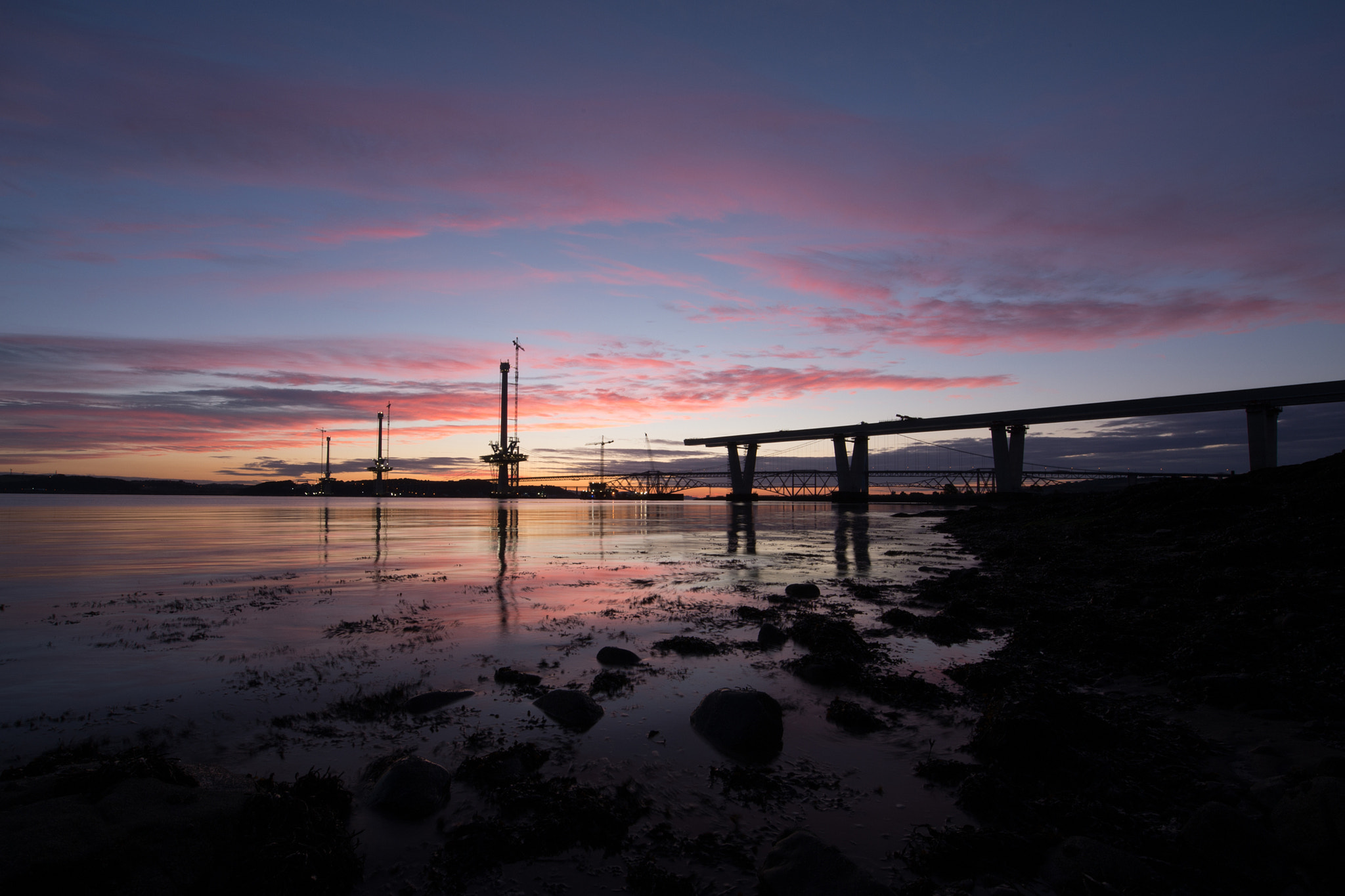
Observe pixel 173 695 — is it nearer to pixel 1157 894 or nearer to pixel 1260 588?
pixel 1157 894

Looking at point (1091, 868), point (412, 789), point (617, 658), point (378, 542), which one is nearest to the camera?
point (1091, 868)

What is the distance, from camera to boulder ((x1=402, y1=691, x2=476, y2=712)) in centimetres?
782

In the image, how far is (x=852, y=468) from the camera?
395 feet

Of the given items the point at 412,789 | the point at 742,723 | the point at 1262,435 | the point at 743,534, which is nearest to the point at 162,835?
the point at 412,789

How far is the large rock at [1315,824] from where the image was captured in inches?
160

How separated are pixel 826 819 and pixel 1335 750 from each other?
479 centimetres

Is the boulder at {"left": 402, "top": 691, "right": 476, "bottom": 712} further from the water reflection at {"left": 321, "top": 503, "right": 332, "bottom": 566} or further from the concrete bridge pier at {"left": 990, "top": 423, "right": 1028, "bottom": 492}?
the concrete bridge pier at {"left": 990, "top": 423, "right": 1028, "bottom": 492}

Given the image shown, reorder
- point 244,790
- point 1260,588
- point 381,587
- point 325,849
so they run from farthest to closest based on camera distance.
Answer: point 381,587, point 1260,588, point 244,790, point 325,849

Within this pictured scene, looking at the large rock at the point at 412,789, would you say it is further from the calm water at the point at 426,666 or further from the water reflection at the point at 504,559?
the water reflection at the point at 504,559

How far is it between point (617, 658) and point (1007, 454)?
96916 mm

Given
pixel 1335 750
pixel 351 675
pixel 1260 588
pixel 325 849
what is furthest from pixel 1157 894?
pixel 1260 588

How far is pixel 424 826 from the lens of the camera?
203 inches

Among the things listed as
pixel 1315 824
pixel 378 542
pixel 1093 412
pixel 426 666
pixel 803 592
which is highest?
pixel 1093 412

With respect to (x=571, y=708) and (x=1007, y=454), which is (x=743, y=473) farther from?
(x=571, y=708)
